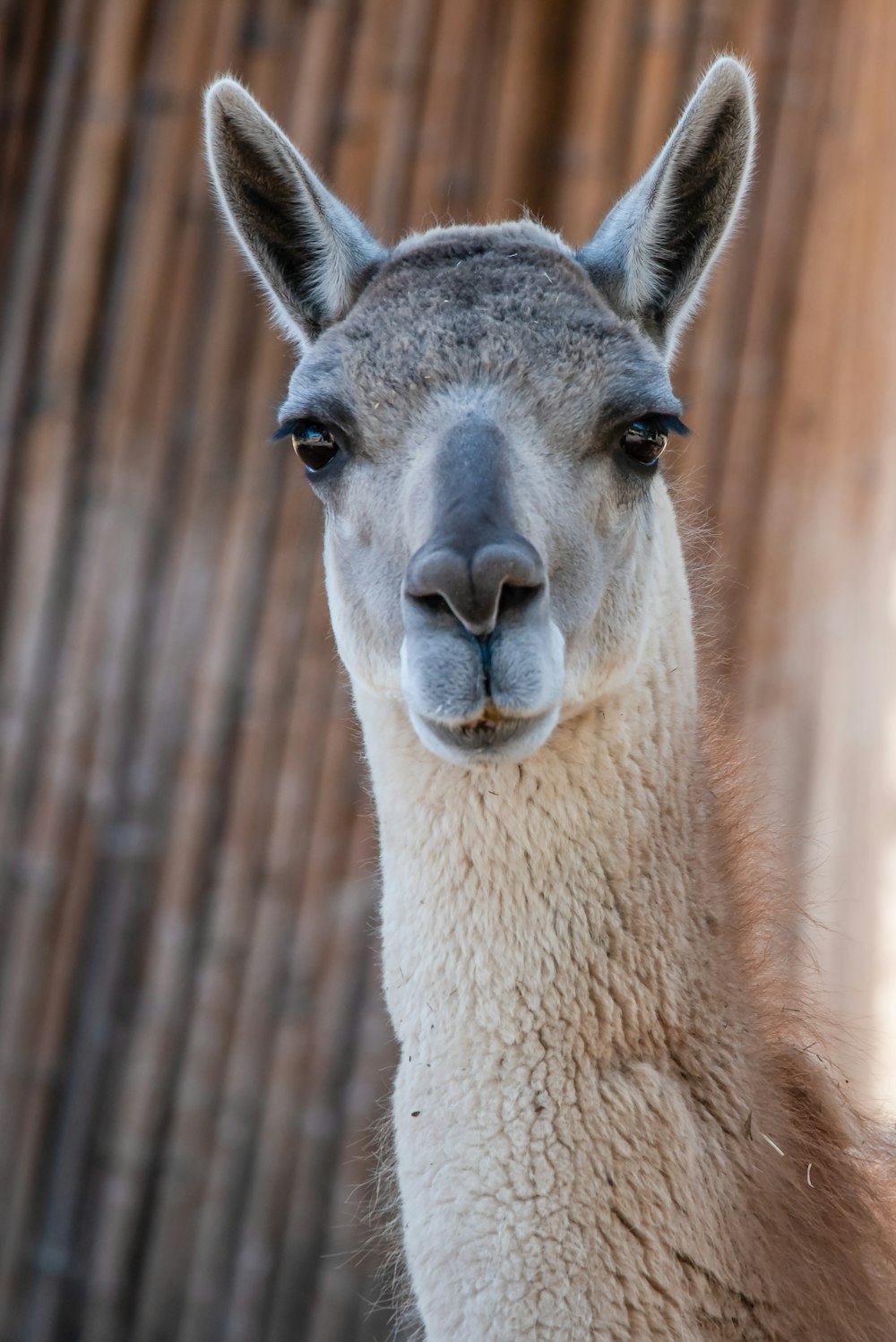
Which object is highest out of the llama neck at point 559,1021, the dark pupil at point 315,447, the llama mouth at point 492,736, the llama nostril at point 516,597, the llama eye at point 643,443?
the llama eye at point 643,443

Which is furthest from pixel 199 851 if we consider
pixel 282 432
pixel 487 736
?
pixel 487 736

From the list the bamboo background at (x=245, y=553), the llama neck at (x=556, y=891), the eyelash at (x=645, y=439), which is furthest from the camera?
the bamboo background at (x=245, y=553)

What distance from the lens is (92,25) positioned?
573 cm

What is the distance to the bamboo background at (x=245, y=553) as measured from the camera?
5.56m

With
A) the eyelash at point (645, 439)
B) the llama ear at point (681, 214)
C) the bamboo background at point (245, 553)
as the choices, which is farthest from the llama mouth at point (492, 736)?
the bamboo background at point (245, 553)

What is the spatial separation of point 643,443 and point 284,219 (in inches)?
45.4

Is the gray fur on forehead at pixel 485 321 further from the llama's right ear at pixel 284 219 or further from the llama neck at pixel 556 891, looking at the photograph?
the llama neck at pixel 556 891

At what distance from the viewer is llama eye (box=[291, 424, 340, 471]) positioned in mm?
3092

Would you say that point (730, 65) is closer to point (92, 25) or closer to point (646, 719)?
point (646, 719)

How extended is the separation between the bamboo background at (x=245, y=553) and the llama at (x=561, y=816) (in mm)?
2479

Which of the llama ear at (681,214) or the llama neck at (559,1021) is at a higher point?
the llama ear at (681,214)

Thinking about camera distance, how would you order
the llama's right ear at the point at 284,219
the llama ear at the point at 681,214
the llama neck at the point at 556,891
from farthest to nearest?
the llama's right ear at the point at 284,219, the llama ear at the point at 681,214, the llama neck at the point at 556,891

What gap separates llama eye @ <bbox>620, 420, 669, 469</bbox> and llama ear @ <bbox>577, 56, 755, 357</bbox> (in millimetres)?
420

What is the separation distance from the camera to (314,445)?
3115 mm
